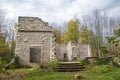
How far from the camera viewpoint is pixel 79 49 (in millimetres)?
31156

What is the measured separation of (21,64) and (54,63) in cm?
512

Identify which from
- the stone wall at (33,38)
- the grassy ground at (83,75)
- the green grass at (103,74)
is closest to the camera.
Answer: the green grass at (103,74)

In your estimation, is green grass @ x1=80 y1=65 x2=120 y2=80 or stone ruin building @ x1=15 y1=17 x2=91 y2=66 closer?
green grass @ x1=80 y1=65 x2=120 y2=80

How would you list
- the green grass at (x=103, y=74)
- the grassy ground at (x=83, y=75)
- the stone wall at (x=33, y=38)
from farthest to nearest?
1. the stone wall at (x=33, y=38)
2. the grassy ground at (x=83, y=75)
3. the green grass at (x=103, y=74)

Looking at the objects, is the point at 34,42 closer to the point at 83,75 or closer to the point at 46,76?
the point at 46,76

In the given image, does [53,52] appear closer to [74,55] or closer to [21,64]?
[21,64]

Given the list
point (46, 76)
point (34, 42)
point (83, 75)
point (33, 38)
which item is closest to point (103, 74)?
point (83, 75)

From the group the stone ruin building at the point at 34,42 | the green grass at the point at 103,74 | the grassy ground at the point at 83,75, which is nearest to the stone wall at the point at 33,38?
the stone ruin building at the point at 34,42

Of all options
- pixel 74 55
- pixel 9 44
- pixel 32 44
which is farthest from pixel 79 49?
pixel 32 44

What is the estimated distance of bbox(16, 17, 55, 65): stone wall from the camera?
17981 millimetres

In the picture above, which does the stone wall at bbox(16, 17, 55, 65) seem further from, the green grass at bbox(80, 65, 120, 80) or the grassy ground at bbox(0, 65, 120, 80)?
the green grass at bbox(80, 65, 120, 80)

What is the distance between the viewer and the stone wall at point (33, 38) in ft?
59.0

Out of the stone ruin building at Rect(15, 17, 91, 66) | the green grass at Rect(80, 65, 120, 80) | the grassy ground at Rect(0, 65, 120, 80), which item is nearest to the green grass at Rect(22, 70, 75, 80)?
the grassy ground at Rect(0, 65, 120, 80)

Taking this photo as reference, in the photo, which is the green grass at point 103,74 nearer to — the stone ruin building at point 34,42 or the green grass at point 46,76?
the green grass at point 46,76
